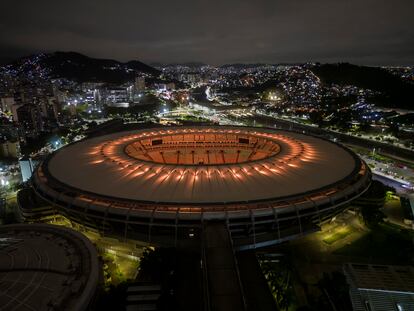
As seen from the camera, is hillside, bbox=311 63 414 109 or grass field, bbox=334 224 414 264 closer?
grass field, bbox=334 224 414 264

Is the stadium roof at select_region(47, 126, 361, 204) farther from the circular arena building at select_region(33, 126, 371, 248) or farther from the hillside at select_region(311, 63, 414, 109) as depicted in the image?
the hillside at select_region(311, 63, 414, 109)

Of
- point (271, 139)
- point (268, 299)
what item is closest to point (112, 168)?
point (268, 299)

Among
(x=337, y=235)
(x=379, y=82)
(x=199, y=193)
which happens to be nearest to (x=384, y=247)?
(x=337, y=235)

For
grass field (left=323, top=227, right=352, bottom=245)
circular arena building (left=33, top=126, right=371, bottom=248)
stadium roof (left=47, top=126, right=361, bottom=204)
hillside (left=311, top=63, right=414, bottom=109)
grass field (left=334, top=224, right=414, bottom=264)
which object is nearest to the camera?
circular arena building (left=33, top=126, right=371, bottom=248)

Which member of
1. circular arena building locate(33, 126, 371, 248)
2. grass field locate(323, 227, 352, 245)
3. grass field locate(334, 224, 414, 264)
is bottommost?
grass field locate(334, 224, 414, 264)

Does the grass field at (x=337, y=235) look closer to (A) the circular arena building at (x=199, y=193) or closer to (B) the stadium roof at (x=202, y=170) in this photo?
(A) the circular arena building at (x=199, y=193)

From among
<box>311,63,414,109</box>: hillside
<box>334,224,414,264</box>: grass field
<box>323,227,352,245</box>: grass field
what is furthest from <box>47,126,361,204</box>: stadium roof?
<box>311,63,414,109</box>: hillside

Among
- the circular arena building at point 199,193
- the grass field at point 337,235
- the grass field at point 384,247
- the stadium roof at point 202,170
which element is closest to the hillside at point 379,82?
the stadium roof at point 202,170
